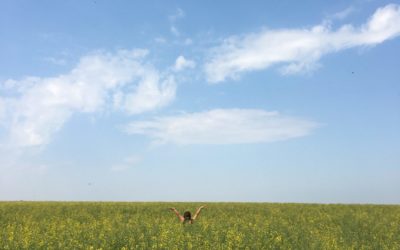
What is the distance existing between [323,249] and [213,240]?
455 centimetres

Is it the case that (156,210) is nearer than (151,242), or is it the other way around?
(151,242)

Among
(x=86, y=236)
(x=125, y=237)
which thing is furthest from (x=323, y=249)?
(x=86, y=236)

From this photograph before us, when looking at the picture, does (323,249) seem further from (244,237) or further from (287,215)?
(287,215)

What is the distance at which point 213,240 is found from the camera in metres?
17.8

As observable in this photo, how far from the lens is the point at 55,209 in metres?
35.7

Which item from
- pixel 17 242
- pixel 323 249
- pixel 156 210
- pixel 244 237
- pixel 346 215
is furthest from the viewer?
pixel 156 210

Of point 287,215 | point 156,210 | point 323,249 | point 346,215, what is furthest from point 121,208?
point 323,249

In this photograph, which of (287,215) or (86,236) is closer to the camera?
(86,236)

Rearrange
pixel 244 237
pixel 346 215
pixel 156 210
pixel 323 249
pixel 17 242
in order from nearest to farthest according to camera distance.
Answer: pixel 323 249, pixel 17 242, pixel 244 237, pixel 346 215, pixel 156 210

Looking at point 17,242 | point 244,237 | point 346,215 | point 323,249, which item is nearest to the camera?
point 323,249

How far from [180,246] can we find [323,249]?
519 cm

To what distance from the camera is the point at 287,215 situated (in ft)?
105

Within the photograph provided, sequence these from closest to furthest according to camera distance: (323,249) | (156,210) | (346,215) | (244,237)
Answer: (323,249) < (244,237) < (346,215) < (156,210)

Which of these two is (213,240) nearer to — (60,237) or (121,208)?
Result: (60,237)
